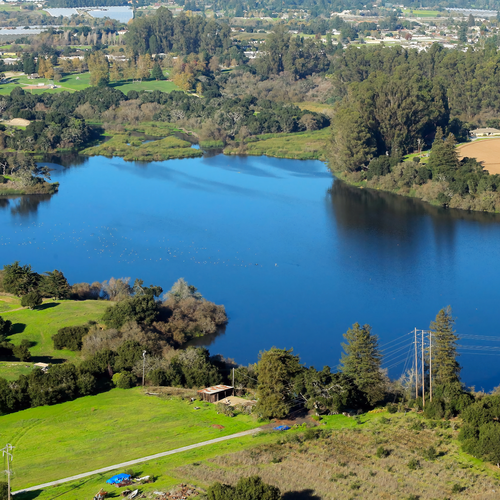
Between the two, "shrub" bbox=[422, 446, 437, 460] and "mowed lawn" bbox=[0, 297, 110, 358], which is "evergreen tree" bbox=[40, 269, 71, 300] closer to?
"mowed lawn" bbox=[0, 297, 110, 358]

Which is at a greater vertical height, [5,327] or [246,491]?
[246,491]

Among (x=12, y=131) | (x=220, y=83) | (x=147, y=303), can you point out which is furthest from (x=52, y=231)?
(x=220, y=83)

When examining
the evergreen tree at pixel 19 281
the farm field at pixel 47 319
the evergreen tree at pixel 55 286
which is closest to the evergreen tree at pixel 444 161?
the farm field at pixel 47 319

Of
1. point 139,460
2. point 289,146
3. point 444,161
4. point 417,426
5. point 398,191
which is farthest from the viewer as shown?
point 289,146

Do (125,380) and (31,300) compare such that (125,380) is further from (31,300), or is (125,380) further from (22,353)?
(31,300)

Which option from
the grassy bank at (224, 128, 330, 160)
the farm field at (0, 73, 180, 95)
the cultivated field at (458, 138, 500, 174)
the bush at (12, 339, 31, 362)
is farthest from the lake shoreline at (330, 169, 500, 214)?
the farm field at (0, 73, 180, 95)

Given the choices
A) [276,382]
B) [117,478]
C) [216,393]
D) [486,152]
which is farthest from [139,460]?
[486,152]

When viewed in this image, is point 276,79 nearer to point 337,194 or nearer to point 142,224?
point 337,194
